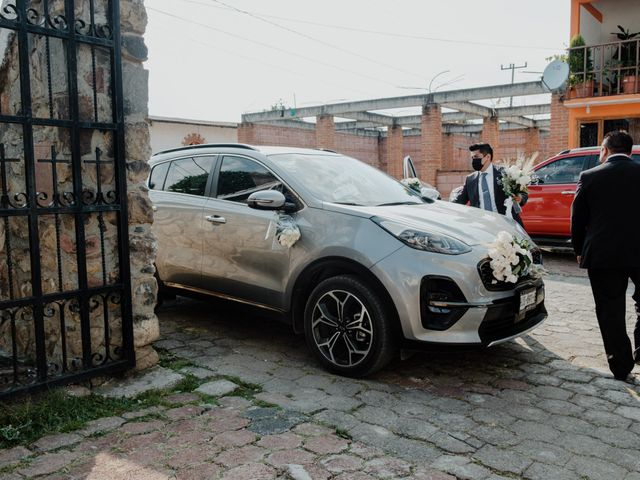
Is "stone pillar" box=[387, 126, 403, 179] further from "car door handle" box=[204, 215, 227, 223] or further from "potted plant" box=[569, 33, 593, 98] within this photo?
"car door handle" box=[204, 215, 227, 223]

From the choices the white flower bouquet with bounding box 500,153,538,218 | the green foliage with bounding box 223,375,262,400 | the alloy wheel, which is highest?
the white flower bouquet with bounding box 500,153,538,218

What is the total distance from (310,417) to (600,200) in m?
2.64

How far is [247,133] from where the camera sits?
26047 millimetres

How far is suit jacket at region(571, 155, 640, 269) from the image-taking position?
166 inches

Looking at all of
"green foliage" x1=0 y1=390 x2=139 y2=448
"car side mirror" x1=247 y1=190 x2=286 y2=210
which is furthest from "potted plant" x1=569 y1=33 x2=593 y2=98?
"green foliage" x1=0 y1=390 x2=139 y2=448

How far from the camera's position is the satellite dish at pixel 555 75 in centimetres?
1501

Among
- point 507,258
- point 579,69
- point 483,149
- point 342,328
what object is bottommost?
point 342,328

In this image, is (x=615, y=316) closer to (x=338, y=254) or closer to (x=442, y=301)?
(x=442, y=301)

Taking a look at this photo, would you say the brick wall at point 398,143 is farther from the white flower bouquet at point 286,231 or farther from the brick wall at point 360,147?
the white flower bouquet at point 286,231

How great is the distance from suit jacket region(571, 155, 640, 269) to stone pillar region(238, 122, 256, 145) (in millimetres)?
22186

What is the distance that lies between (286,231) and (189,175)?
1680 millimetres

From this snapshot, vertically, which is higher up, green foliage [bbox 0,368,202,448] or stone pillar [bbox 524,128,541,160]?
stone pillar [bbox 524,128,541,160]

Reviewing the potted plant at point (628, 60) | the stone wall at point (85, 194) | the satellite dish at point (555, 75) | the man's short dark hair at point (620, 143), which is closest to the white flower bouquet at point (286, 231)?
the stone wall at point (85, 194)

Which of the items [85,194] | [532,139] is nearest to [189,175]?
[85,194]
